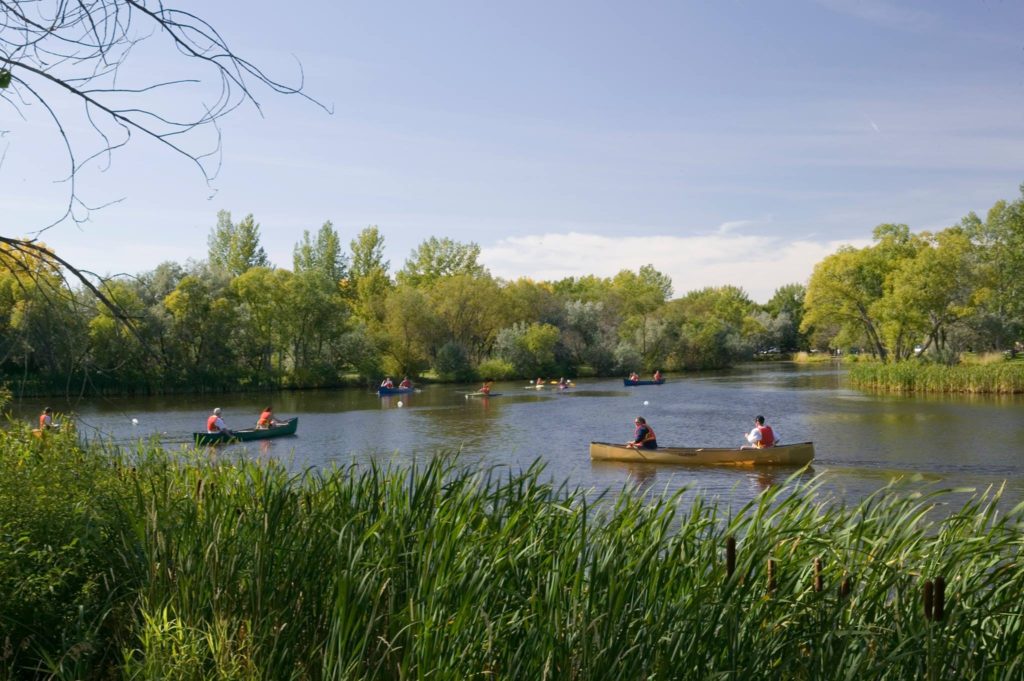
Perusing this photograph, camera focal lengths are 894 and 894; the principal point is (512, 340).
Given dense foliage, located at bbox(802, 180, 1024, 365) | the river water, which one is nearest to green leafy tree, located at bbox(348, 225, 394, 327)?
the river water

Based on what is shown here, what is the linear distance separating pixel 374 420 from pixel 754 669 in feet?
108

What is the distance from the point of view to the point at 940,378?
44844 millimetres

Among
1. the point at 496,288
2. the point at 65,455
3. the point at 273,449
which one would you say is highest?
the point at 496,288

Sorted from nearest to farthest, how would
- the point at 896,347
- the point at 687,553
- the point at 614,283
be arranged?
the point at 687,553, the point at 896,347, the point at 614,283

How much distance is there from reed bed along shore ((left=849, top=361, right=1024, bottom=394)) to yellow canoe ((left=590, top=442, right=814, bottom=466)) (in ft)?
78.6

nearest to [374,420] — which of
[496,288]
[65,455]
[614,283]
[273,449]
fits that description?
[273,449]

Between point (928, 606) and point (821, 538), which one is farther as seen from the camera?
point (821, 538)

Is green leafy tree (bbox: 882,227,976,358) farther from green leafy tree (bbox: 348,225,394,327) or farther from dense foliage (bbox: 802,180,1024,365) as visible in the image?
green leafy tree (bbox: 348,225,394,327)

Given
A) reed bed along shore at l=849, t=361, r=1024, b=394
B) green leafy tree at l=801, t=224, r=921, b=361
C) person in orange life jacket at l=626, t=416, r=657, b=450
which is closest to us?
person in orange life jacket at l=626, t=416, r=657, b=450

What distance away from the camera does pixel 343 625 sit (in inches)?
175

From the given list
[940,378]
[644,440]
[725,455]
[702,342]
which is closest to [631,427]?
[644,440]

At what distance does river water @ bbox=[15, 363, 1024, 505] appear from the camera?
21.8m

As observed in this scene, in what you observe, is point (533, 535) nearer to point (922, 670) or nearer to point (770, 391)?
point (922, 670)

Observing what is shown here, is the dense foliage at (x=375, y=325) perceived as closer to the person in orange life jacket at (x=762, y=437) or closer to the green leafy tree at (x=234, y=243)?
the green leafy tree at (x=234, y=243)
